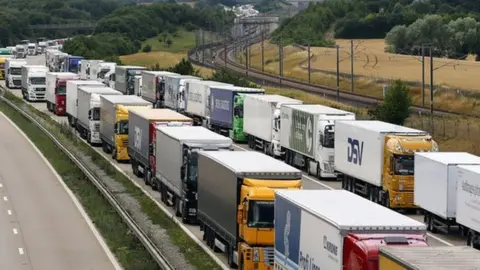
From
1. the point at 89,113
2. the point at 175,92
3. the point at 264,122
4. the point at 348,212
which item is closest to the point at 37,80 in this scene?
the point at 175,92

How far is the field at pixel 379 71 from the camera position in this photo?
3765 inches

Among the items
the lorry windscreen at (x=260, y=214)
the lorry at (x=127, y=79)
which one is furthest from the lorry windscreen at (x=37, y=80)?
the lorry windscreen at (x=260, y=214)

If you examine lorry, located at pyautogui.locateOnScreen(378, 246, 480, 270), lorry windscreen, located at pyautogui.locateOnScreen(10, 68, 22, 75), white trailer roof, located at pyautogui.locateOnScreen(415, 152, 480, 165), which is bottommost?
lorry windscreen, located at pyautogui.locateOnScreen(10, 68, 22, 75)

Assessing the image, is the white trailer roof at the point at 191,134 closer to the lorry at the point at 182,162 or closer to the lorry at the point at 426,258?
the lorry at the point at 182,162

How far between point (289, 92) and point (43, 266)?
6272 cm

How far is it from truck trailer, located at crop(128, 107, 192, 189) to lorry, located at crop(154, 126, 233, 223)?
3.32m

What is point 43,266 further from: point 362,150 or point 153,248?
point 362,150

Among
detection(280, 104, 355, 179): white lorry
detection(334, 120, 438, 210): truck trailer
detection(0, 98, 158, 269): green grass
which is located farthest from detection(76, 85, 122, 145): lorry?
detection(334, 120, 438, 210): truck trailer

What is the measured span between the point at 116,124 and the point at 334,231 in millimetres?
36299

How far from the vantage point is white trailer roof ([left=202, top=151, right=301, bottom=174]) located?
1206 inches

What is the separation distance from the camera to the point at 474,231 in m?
35.2

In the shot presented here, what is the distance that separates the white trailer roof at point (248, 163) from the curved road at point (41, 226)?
162 inches

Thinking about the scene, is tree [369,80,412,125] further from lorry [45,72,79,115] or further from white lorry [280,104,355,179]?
lorry [45,72,79,115]

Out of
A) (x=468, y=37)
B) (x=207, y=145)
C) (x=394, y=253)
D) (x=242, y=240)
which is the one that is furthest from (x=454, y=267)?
(x=468, y=37)
